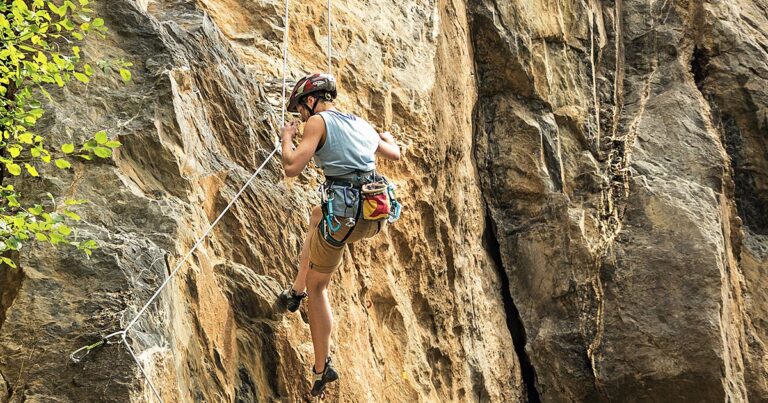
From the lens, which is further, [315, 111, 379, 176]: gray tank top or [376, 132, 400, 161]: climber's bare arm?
[376, 132, 400, 161]: climber's bare arm

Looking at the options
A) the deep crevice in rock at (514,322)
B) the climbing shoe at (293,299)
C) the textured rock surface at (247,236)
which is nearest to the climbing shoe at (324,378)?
the textured rock surface at (247,236)

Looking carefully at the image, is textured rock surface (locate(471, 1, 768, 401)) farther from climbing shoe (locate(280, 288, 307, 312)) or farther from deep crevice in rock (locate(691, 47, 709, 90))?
climbing shoe (locate(280, 288, 307, 312))

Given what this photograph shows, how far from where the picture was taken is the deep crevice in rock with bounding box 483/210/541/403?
43.4ft

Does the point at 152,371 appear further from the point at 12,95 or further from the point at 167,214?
the point at 12,95

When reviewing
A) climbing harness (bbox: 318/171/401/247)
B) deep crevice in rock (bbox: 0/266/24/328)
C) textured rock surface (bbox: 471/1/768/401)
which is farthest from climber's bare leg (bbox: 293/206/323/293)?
textured rock surface (bbox: 471/1/768/401)

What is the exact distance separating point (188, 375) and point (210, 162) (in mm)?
1878

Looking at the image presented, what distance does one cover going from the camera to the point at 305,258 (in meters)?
8.27

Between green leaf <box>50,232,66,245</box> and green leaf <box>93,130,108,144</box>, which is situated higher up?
green leaf <box>93,130,108,144</box>

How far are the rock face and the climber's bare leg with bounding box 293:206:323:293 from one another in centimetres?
22

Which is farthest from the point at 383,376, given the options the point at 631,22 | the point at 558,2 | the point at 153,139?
the point at 631,22

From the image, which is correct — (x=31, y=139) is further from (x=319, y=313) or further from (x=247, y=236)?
(x=319, y=313)

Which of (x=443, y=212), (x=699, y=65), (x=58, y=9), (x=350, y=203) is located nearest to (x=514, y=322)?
(x=443, y=212)

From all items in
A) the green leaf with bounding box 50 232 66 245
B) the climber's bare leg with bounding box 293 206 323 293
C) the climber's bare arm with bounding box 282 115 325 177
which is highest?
the climber's bare arm with bounding box 282 115 325 177

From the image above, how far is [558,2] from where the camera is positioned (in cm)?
1459
